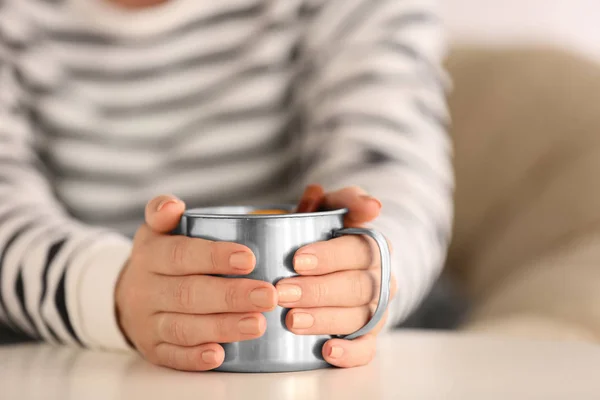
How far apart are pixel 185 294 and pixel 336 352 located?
0.36ft

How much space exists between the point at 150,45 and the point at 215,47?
8 centimetres

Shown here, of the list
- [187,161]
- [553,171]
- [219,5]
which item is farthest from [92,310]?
[553,171]

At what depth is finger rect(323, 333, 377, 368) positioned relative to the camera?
1.56 feet

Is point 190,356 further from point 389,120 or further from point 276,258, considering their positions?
point 389,120

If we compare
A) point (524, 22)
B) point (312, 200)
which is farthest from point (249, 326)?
point (524, 22)

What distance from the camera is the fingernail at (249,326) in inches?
17.8

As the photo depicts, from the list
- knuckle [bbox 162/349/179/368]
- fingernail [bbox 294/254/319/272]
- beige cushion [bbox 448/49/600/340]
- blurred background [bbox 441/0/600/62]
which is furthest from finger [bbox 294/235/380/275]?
blurred background [bbox 441/0/600/62]

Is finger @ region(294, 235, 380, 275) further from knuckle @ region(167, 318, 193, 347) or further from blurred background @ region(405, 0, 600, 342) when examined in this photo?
blurred background @ region(405, 0, 600, 342)

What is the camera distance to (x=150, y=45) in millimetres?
909

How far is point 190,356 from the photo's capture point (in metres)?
0.48

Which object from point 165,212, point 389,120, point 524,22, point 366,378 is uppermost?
point 524,22

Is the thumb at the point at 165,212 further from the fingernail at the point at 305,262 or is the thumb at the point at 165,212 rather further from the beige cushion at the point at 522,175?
the beige cushion at the point at 522,175

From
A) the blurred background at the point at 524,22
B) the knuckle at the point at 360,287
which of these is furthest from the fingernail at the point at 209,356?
the blurred background at the point at 524,22

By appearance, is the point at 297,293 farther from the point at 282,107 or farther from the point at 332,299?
the point at 282,107
